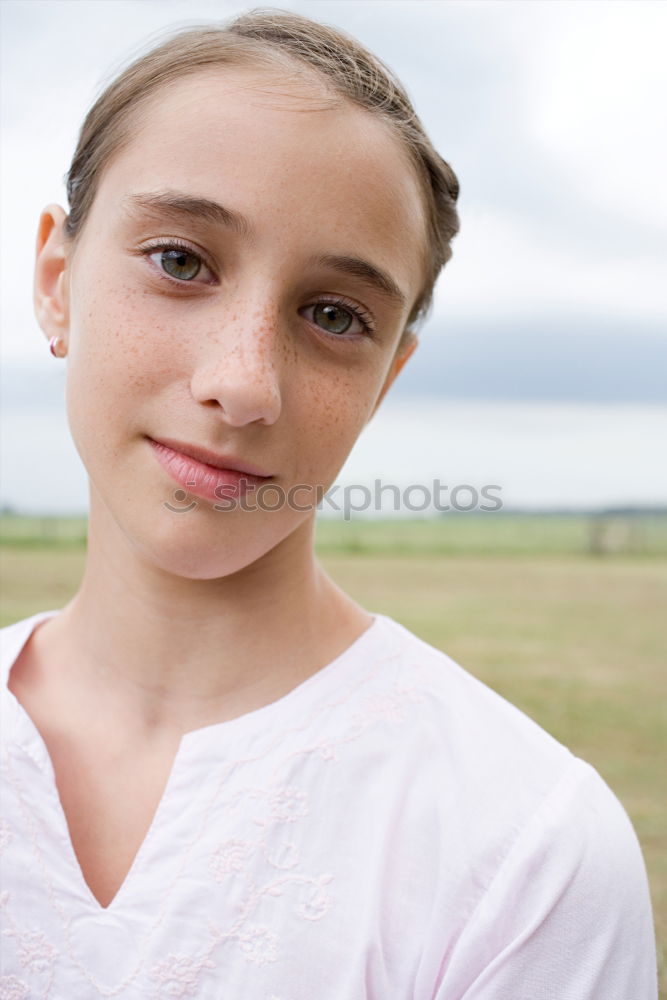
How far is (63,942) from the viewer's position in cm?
93

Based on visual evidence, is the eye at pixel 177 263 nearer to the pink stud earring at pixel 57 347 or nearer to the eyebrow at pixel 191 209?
the eyebrow at pixel 191 209

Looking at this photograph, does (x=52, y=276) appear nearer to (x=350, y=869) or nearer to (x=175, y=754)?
(x=175, y=754)

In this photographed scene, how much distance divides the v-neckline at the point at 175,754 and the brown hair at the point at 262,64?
0.51 m

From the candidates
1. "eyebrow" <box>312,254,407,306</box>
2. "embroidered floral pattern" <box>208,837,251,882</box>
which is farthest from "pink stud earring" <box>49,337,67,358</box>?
"embroidered floral pattern" <box>208,837,251,882</box>

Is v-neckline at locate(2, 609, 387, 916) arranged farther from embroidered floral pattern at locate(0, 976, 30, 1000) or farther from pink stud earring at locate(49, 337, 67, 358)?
pink stud earring at locate(49, 337, 67, 358)

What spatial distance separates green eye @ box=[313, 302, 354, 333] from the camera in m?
0.92

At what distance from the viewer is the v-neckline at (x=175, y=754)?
94 cm

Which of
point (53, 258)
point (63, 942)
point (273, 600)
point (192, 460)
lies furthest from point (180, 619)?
point (53, 258)

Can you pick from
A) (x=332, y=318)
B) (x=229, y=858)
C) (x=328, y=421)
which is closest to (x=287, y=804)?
(x=229, y=858)

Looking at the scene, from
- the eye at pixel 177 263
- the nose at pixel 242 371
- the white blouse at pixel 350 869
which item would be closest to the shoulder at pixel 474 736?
the white blouse at pixel 350 869

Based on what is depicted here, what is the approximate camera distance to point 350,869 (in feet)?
3.00

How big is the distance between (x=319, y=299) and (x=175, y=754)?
0.53m

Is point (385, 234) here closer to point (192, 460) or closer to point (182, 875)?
point (192, 460)

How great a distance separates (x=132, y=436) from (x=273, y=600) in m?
0.27
